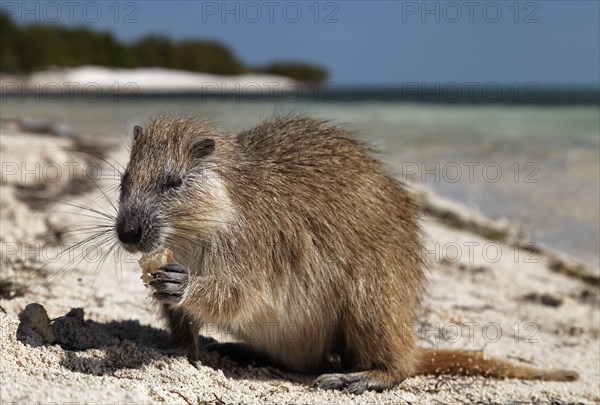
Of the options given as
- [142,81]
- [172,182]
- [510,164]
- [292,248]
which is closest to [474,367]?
[292,248]

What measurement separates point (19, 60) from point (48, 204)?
43512mm

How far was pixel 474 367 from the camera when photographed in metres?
4.16

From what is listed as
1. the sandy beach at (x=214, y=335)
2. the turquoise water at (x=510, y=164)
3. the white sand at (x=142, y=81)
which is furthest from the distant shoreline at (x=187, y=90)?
the sandy beach at (x=214, y=335)

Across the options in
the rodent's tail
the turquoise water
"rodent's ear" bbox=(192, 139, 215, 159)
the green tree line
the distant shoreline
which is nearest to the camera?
"rodent's ear" bbox=(192, 139, 215, 159)

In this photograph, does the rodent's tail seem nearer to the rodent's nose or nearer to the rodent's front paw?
the rodent's front paw

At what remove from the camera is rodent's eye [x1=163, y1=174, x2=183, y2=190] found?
349 cm

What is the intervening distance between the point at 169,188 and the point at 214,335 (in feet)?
4.44

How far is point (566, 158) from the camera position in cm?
1230

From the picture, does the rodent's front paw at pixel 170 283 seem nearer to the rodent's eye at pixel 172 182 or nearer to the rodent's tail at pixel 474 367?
the rodent's eye at pixel 172 182

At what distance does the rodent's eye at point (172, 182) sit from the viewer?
3.49 m

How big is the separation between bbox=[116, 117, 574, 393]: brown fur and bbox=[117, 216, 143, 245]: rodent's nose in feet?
0.23

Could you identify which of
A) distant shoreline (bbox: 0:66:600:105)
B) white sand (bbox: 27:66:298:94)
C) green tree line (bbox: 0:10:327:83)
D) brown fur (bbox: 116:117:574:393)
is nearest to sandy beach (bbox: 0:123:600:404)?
brown fur (bbox: 116:117:574:393)

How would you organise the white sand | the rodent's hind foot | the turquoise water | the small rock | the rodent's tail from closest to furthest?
1. the small rock
2. the rodent's hind foot
3. the rodent's tail
4. the turquoise water
5. the white sand

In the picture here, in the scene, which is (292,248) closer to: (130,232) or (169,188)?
(169,188)
